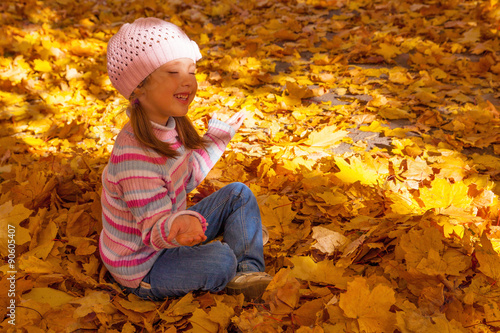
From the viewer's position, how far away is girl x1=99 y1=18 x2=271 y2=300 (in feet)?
4.56

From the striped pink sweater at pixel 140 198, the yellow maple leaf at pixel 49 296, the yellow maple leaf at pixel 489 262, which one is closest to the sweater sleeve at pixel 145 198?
the striped pink sweater at pixel 140 198

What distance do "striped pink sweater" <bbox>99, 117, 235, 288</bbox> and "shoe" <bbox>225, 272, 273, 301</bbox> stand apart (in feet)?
1.03

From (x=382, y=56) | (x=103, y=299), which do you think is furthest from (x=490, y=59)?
(x=103, y=299)

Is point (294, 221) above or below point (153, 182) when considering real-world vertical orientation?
below

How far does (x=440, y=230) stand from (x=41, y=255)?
1.58m

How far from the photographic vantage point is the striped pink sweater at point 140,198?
140cm

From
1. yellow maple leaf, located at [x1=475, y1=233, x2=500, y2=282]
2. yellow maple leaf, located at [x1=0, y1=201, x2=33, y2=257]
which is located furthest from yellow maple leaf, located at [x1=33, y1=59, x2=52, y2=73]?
yellow maple leaf, located at [x1=475, y1=233, x2=500, y2=282]

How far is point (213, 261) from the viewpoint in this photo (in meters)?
1.56

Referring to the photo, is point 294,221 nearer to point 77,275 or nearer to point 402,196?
point 402,196

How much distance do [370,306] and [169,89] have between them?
3.11 ft

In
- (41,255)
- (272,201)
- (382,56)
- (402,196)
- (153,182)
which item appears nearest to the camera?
(153,182)

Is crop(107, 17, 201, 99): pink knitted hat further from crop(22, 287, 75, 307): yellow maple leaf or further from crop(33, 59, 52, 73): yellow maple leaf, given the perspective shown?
crop(33, 59, 52, 73): yellow maple leaf

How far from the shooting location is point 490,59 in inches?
125

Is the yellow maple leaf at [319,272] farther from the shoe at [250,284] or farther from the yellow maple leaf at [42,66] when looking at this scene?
the yellow maple leaf at [42,66]
